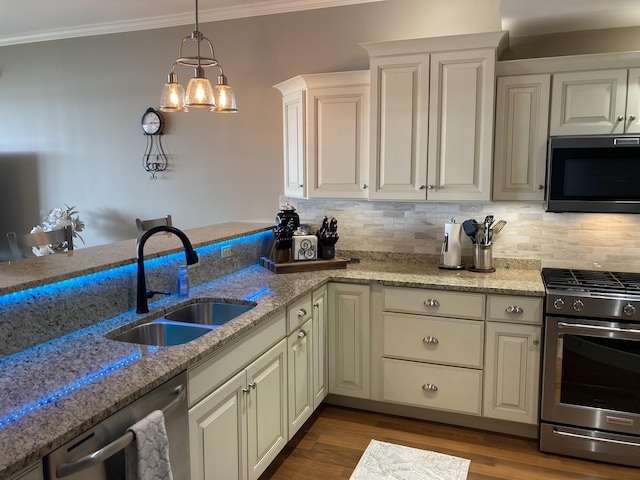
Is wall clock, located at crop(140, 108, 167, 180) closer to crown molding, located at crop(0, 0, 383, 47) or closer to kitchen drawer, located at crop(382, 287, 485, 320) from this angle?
crown molding, located at crop(0, 0, 383, 47)

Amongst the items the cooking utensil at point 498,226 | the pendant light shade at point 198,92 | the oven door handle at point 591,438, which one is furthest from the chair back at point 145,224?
the oven door handle at point 591,438

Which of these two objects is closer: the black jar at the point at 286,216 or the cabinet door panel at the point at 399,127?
the cabinet door panel at the point at 399,127

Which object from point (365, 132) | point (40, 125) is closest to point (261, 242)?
point (365, 132)

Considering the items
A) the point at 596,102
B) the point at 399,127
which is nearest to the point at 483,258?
the point at 399,127

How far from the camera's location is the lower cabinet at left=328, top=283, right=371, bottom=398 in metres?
3.08

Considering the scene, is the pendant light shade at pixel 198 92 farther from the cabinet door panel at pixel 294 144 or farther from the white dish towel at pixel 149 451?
the white dish towel at pixel 149 451

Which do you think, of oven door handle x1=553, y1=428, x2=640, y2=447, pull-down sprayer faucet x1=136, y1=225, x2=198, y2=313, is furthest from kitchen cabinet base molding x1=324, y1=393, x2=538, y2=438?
pull-down sprayer faucet x1=136, y1=225, x2=198, y2=313

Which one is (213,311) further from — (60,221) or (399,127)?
(60,221)

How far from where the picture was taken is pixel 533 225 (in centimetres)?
322

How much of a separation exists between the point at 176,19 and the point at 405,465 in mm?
3668

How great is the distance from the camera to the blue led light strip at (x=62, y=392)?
4.21 ft

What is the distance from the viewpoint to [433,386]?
298 centimetres

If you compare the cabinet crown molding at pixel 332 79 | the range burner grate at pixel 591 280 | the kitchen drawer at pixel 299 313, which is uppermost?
the cabinet crown molding at pixel 332 79

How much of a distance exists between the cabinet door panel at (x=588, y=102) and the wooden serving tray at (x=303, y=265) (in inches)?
60.6
